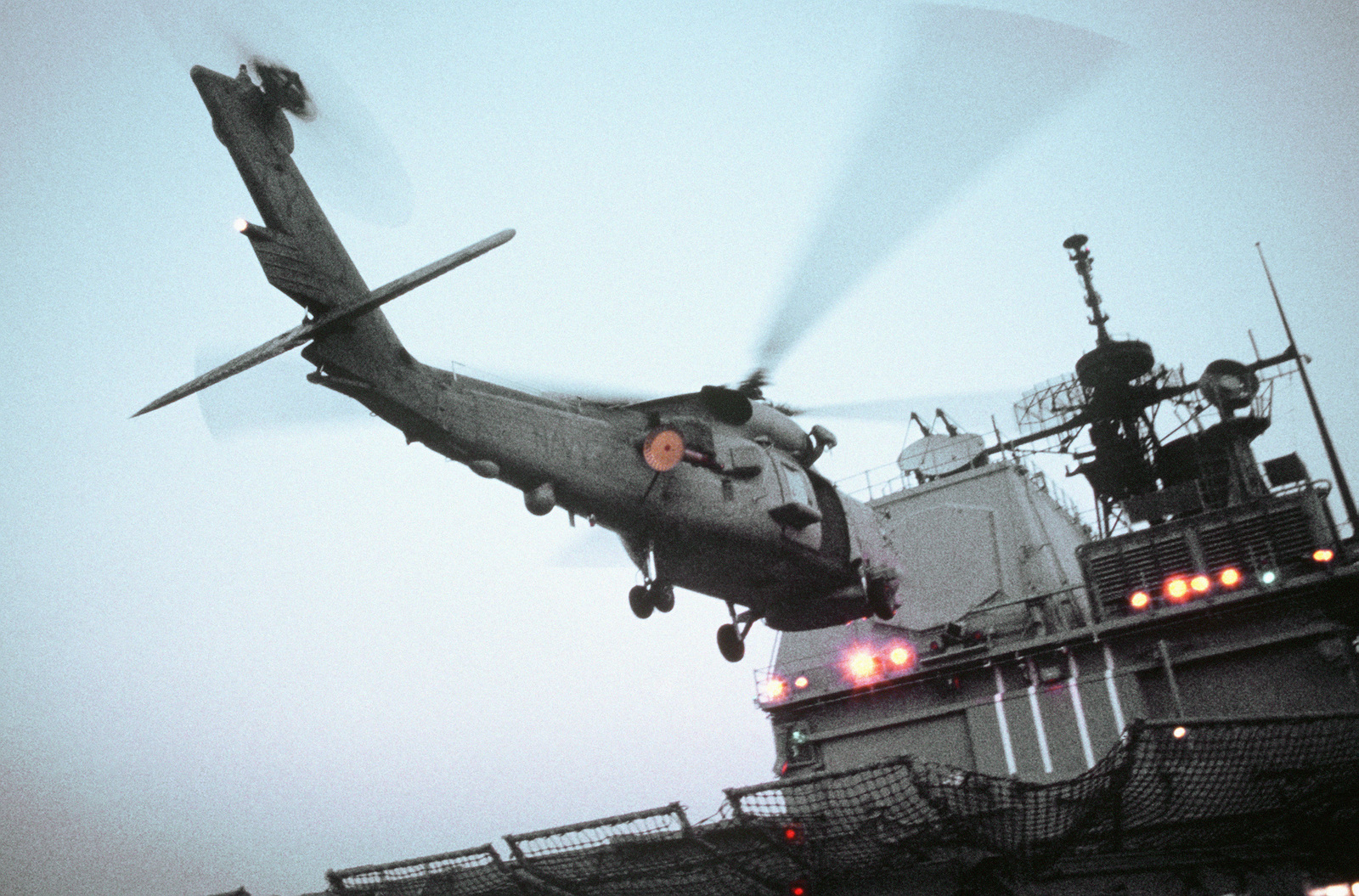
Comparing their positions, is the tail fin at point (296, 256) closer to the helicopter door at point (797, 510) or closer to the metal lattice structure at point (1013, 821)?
the helicopter door at point (797, 510)

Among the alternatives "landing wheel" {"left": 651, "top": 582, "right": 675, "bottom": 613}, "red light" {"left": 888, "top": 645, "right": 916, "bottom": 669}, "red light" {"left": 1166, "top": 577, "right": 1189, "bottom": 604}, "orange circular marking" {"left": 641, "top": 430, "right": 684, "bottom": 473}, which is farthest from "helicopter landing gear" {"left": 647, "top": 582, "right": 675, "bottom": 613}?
"red light" {"left": 1166, "top": 577, "right": 1189, "bottom": 604}

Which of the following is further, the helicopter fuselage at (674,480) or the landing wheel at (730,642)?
the landing wheel at (730,642)

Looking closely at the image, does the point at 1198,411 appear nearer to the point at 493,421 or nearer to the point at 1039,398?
the point at 1039,398

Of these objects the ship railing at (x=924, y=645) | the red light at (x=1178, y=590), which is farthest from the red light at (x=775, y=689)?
the red light at (x=1178, y=590)

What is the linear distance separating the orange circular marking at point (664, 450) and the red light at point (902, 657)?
283 inches

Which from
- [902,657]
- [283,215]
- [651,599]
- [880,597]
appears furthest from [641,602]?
[902,657]

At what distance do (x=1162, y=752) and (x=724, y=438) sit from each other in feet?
18.2

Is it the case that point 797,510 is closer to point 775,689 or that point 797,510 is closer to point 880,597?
point 880,597

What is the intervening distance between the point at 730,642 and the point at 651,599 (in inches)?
73.2

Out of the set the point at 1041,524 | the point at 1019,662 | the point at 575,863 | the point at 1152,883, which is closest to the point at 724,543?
the point at 575,863

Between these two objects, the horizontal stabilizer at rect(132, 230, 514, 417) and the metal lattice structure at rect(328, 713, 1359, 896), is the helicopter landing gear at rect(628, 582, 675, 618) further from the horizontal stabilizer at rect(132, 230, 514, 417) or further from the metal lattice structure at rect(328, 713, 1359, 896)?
the horizontal stabilizer at rect(132, 230, 514, 417)

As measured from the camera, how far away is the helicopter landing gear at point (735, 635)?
41.6 feet

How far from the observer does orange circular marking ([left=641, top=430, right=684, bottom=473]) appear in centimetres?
1072

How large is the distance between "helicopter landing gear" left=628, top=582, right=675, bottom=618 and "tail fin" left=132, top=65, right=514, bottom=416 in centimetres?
367
